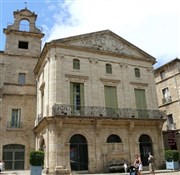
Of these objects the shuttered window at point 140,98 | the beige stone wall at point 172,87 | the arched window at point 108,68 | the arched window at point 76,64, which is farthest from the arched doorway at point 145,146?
the arched window at point 76,64

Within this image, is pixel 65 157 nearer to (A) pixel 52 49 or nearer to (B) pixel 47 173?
(B) pixel 47 173

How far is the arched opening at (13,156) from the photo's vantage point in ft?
73.1

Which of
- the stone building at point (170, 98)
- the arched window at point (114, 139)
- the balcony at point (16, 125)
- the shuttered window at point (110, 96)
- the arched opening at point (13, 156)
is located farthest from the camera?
the stone building at point (170, 98)

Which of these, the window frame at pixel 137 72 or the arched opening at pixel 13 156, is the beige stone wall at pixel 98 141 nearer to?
the arched opening at pixel 13 156

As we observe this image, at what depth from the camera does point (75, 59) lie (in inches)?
826

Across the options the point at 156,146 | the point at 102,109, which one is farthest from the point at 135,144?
the point at 102,109

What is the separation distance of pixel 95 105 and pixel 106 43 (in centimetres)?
652

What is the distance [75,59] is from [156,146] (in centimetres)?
1028

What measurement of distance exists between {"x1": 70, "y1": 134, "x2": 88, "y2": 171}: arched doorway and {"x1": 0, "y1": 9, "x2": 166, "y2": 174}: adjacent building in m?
0.07

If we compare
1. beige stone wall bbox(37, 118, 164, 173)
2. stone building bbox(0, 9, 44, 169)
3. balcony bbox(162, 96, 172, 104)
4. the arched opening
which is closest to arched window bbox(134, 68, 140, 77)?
beige stone wall bbox(37, 118, 164, 173)

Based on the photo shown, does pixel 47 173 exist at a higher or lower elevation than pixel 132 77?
lower

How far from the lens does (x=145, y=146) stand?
20859 millimetres

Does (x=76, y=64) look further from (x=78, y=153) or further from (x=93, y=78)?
(x=78, y=153)

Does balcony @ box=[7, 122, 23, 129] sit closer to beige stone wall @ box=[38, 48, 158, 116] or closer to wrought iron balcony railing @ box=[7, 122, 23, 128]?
wrought iron balcony railing @ box=[7, 122, 23, 128]
